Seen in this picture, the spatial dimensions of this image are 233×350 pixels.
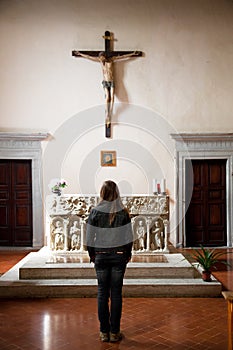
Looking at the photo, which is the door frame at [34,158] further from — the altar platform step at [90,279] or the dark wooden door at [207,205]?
the dark wooden door at [207,205]

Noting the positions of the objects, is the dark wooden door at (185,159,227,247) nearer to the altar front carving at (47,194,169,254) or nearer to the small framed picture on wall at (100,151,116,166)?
the small framed picture on wall at (100,151,116,166)

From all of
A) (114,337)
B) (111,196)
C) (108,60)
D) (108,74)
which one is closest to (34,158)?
(108,74)

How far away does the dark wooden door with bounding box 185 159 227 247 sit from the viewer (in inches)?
410

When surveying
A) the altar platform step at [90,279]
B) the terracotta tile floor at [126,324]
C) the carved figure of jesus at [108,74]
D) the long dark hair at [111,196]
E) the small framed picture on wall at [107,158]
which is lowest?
the terracotta tile floor at [126,324]

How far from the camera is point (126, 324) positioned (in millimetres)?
5211

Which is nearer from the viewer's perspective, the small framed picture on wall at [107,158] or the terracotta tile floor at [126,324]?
the terracotta tile floor at [126,324]

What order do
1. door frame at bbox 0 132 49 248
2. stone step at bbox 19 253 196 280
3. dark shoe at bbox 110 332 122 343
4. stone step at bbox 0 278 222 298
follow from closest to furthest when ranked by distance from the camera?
dark shoe at bbox 110 332 122 343
stone step at bbox 0 278 222 298
stone step at bbox 19 253 196 280
door frame at bbox 0 132 49 248

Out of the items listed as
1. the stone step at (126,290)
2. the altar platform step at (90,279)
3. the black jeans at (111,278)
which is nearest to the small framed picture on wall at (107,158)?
the altar platform step at (90,279)

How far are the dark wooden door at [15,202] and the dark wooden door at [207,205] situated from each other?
3.65m

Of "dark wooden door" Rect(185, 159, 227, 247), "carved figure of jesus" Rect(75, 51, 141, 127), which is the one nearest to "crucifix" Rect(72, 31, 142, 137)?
"carved figure of jesus" Rect(75, 51, 141, 127)

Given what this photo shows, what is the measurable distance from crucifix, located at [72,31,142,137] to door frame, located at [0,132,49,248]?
1.46m

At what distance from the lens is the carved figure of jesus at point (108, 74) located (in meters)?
9.93

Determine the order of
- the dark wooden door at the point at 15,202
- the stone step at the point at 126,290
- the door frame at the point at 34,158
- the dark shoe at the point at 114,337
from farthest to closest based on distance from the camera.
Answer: the dark wooden door at the point at 15,202 < the door frame at the point at 34,158 < the stone step at the point at 126,290 < the dark shoe at the point at 114,337

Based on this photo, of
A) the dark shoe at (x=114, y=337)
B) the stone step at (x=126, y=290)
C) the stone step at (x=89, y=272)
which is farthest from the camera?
the stone step at (x=89, y=272)
